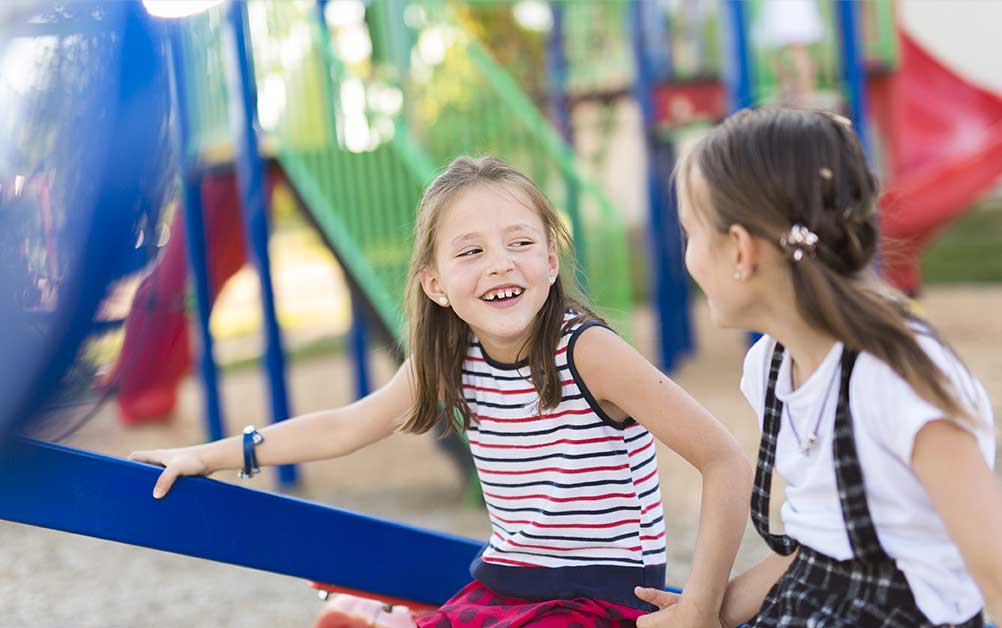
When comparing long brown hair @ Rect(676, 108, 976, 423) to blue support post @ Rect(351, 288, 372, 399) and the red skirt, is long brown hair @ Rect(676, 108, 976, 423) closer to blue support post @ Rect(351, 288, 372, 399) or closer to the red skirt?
the red skirt

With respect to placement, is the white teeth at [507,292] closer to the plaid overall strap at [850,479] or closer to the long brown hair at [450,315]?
the long brown hair at [450,315]

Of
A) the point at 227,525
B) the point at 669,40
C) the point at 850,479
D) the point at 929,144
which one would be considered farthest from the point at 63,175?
the point at 929,144

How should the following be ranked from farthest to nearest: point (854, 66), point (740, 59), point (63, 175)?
point (854, 66) < point (740, 59) < point (63, 175)

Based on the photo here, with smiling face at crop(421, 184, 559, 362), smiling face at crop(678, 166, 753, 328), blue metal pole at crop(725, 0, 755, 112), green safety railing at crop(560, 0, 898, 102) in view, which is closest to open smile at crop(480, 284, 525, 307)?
smiling face at crop(421, 184, 559, 362)

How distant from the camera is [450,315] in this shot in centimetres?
185

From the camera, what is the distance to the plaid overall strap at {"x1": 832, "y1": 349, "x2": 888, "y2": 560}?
127 centimetres

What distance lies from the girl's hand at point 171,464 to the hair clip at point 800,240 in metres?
0.96

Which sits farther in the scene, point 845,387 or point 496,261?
point 496,261

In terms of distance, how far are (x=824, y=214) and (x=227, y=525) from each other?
103 centimetres

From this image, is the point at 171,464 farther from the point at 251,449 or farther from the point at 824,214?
the point at 824,214

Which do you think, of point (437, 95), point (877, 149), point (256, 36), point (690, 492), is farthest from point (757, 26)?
point (690, 492)

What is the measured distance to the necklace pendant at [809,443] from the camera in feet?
4.35

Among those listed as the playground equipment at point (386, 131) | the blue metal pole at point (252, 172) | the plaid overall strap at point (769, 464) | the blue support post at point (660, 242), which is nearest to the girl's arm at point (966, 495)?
the plaid overall strap at point (769, 464)

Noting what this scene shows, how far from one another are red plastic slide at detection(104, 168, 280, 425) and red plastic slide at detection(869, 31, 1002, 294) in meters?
3.42
